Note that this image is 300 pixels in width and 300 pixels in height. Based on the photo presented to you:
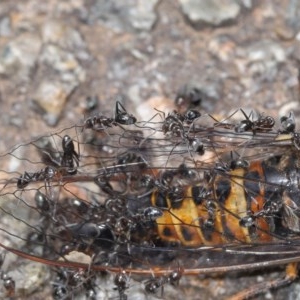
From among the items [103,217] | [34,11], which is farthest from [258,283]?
[34,11]

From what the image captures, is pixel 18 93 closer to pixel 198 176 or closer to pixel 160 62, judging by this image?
pixel 160 62

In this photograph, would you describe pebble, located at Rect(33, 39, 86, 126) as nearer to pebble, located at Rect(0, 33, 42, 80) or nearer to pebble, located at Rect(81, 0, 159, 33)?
pebble, located at Rect(0, 33, 42, 80)

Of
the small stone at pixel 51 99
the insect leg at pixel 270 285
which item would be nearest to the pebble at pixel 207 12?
the small stone at pixel 51 99

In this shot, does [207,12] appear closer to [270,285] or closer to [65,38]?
[65,38]

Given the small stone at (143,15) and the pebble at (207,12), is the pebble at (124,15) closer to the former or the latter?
the small stone at (143,15)

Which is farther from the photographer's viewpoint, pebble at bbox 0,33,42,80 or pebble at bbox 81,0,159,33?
pebble at bbox 81,0,159,33

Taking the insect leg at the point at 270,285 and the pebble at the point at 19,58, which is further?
the pebble at the point at 19,58

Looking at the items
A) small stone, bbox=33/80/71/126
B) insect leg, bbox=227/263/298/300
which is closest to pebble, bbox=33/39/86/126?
small stone, bbox=33/80/71/126

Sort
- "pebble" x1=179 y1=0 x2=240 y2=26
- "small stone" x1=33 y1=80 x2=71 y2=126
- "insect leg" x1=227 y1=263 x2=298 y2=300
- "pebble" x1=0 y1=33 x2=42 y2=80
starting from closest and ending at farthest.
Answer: "insect leg" x1=227 y1=263 x2=298 y2=300
"small stone" x1=33 y1=80 x2=71 y2=126
"pebble" x1=0 y1=33 x2=42 y2=80
"pebble" x1=179 y1=0 x2=240 y2=26
